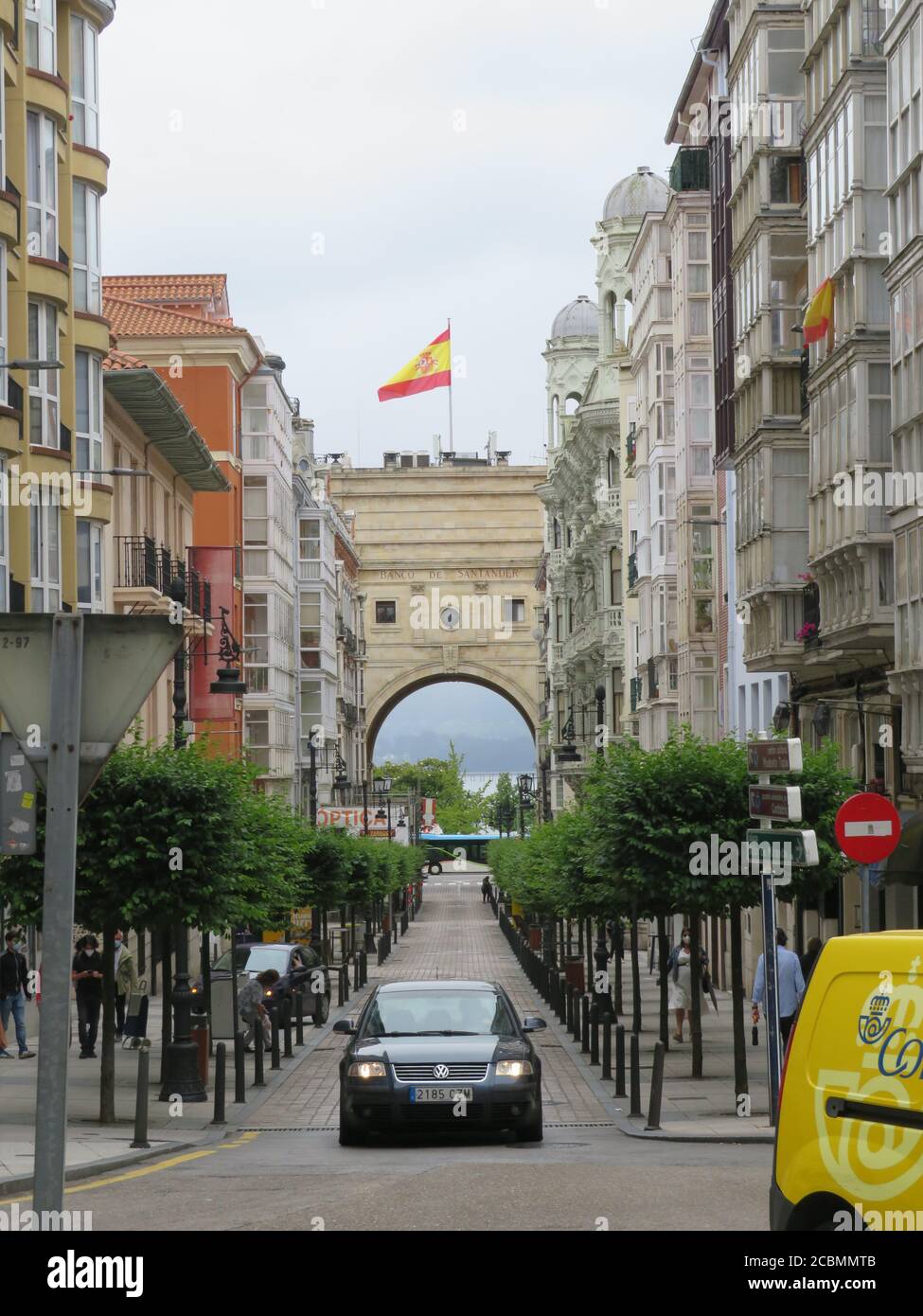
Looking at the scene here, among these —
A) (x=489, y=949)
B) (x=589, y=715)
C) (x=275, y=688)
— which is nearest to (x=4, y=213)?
(x=489, y=949)

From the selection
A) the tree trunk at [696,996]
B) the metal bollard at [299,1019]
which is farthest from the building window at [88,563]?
the tree trunk at [696,996]

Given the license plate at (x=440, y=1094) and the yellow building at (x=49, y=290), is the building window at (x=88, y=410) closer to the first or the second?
the yellow building at (x=49, y=290)

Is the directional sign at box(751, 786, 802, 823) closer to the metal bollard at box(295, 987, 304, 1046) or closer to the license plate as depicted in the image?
the license plate

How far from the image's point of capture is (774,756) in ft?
50.3

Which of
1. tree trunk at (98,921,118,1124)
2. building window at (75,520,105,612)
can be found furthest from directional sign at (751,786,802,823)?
building window at (75,520,105,612)

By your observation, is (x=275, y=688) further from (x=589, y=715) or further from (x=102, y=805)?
(x=102, y=805)

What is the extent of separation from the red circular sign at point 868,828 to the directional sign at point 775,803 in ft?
2.86

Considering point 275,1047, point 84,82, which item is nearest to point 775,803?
point 275,1047

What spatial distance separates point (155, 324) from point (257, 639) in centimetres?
1442

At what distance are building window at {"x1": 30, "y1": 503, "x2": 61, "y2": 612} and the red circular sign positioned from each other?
17.2m

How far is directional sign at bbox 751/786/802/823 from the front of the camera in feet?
49.4

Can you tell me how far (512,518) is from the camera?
134 metres

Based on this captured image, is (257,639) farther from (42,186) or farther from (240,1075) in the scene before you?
(240,1075)
